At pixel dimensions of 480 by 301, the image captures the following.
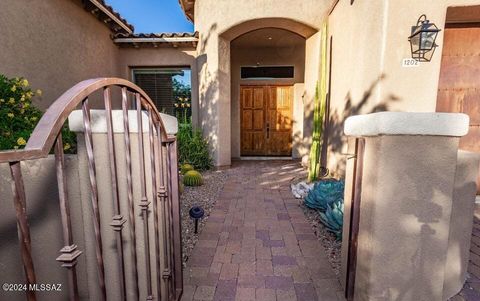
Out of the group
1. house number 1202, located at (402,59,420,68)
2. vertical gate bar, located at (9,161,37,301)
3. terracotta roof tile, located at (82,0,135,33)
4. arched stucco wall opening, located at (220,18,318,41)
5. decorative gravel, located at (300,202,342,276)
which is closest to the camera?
vertical gate bar, located at (9,161,37,301)

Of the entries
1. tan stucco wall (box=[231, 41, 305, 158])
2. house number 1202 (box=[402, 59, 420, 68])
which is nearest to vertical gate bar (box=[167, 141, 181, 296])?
house number 1202 (box=[402, 59, 420, 68])

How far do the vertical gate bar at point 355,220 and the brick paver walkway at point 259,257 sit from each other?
0.22 metres

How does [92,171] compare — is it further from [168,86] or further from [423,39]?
[168,86]

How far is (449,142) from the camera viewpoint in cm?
140

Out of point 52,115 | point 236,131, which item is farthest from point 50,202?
point 236,131

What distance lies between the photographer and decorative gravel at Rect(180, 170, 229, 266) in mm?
2883

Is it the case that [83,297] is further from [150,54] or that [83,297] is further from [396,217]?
[150,54]

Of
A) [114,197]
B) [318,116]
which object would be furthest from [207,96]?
[114,197]

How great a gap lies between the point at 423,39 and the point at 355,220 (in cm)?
282

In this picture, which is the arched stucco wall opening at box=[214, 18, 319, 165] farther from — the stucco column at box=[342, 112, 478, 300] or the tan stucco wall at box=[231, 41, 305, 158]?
the stucco column at box=[342, 112, 478, 300]

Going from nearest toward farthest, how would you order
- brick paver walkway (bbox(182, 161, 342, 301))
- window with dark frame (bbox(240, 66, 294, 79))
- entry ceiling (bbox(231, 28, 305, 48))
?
brick paver walkway (bbox(182, 161, 342, 301)) < entry ceiling (bbox(231, 28, 305, 48)) < window with dark frame (bbox(240, 66, 294, 79))

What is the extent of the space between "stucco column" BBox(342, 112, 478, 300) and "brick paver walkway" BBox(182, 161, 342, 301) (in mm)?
656

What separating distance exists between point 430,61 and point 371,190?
9.44 ft

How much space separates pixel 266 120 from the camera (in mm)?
8125
